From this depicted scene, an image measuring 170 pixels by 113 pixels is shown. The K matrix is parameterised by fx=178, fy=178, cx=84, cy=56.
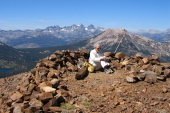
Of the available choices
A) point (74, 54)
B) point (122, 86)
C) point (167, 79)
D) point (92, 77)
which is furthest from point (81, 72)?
point (167, 79)

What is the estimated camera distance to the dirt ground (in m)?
10.4

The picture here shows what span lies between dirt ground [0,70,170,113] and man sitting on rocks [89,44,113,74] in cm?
189

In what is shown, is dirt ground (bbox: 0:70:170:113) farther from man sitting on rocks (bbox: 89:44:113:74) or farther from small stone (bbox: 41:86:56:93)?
man sitting on rocks (bbox: 89:44:113:74)

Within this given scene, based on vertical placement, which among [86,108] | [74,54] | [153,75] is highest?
[74,54]

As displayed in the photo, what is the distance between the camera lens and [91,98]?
12.1 m

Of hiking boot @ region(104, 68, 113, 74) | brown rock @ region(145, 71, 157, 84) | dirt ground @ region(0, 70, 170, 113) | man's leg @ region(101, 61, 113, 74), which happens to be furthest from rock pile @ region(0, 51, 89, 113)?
brown rock @ region(145, 71, 157, 84)

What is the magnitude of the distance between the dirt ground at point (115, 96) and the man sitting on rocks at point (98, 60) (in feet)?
6.19

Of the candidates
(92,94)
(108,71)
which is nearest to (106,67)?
(108,71)

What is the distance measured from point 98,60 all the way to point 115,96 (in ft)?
21.0

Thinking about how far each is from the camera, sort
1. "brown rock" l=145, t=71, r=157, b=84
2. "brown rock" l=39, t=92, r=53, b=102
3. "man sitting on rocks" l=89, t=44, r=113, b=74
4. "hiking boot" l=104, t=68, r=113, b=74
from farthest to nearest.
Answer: "man sitting on rocks" l=89, t=44, r=113, b=74 → "hiking boot" l=104, t=68, r=113, b=74 → "brown rock" l=145, t=71, r=157, b=84 → "brown rock" l=39, t=92, r=53, b=102

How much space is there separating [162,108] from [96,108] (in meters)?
3.86

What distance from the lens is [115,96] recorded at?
12227mm

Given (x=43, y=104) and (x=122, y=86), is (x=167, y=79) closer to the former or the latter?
(x=122, y=86)

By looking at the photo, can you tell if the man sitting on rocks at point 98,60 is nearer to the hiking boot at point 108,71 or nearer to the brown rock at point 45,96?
the hiking boot at point 108,71
